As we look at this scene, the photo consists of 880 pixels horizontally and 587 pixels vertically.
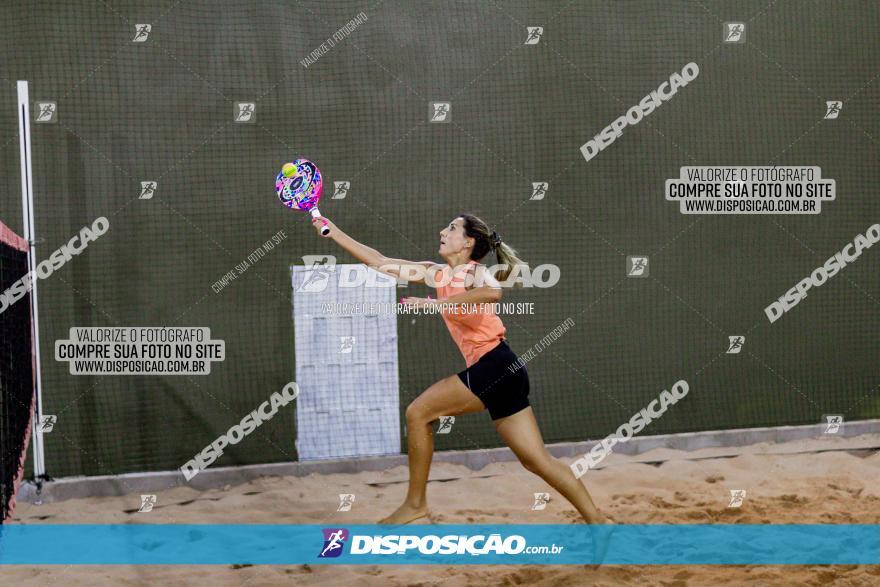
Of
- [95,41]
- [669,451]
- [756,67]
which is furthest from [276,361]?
[756,67]

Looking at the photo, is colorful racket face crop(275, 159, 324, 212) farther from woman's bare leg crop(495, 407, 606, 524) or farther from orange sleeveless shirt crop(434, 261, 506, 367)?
woman's bare leg crop(495, 407, 606, 524)

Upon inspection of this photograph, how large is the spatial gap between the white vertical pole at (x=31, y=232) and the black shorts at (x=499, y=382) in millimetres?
3917

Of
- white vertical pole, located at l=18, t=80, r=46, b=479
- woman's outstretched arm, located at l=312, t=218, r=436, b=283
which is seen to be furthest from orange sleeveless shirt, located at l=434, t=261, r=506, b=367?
white vertical pole, located at l=18, t=80, r=46, b=479

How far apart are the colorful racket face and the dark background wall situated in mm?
1930

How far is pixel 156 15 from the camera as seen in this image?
8.84 meters

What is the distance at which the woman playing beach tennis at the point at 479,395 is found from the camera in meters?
6.92

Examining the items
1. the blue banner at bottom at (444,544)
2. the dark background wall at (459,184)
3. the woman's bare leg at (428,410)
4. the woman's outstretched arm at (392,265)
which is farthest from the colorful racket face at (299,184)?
→ the blue banner at bottom at (444,544)

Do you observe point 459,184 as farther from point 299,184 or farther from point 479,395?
point 479,395

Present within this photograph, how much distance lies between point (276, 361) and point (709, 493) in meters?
4.13

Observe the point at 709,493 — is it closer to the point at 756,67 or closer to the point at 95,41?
the point at 756,67

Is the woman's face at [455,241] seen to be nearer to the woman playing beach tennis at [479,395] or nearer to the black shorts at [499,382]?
the woman playing beach tennis at [479,395]

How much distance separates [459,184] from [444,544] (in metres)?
3.57

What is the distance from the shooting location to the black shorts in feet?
22.7

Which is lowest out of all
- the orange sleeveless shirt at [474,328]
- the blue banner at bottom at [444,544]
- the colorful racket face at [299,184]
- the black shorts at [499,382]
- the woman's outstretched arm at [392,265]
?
the blue banner at bottom at [444,544]
